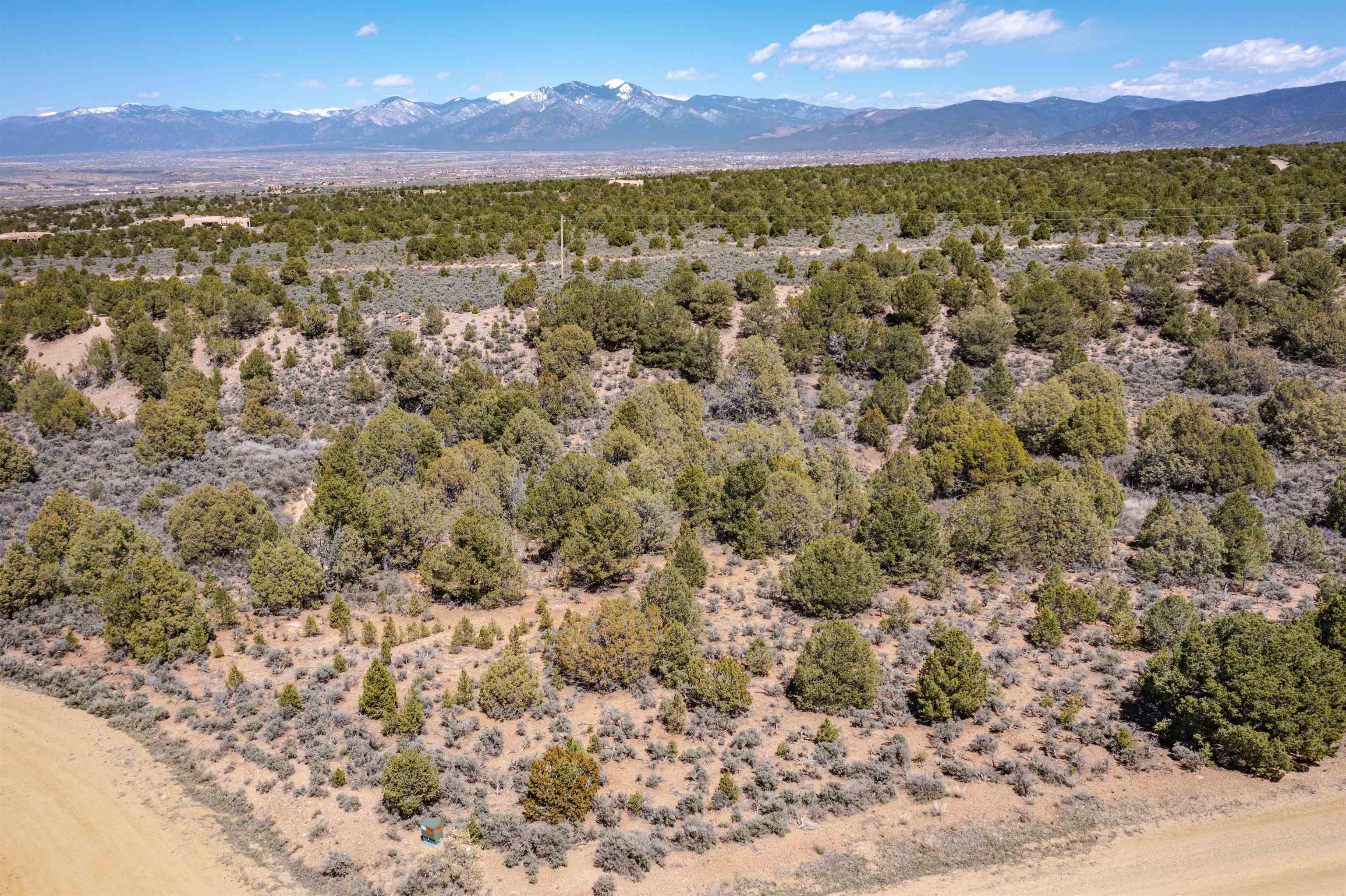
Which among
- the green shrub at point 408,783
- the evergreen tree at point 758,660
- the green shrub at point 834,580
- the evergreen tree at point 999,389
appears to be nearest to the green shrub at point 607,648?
the evergreen tree at point 758,660

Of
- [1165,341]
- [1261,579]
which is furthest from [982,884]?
[1165,341]

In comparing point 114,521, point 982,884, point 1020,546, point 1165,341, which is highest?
point 1165,341

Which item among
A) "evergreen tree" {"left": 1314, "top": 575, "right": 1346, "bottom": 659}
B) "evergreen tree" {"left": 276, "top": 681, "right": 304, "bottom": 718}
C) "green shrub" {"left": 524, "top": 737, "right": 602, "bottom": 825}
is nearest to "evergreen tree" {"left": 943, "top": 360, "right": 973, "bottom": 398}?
"evergreen tree" {"left": 1314, "top": 575, "right": 1346, "bottom": 659}

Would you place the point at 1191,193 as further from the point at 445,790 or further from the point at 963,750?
the point at 445,790

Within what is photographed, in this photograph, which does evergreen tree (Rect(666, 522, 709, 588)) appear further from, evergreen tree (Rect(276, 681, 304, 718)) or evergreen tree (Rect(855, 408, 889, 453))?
evergreen tree (Rect(855, 408, 889, 453))

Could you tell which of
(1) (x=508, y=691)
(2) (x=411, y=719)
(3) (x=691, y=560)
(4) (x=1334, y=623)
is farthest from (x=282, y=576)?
(4) (x=1334, y=623)
